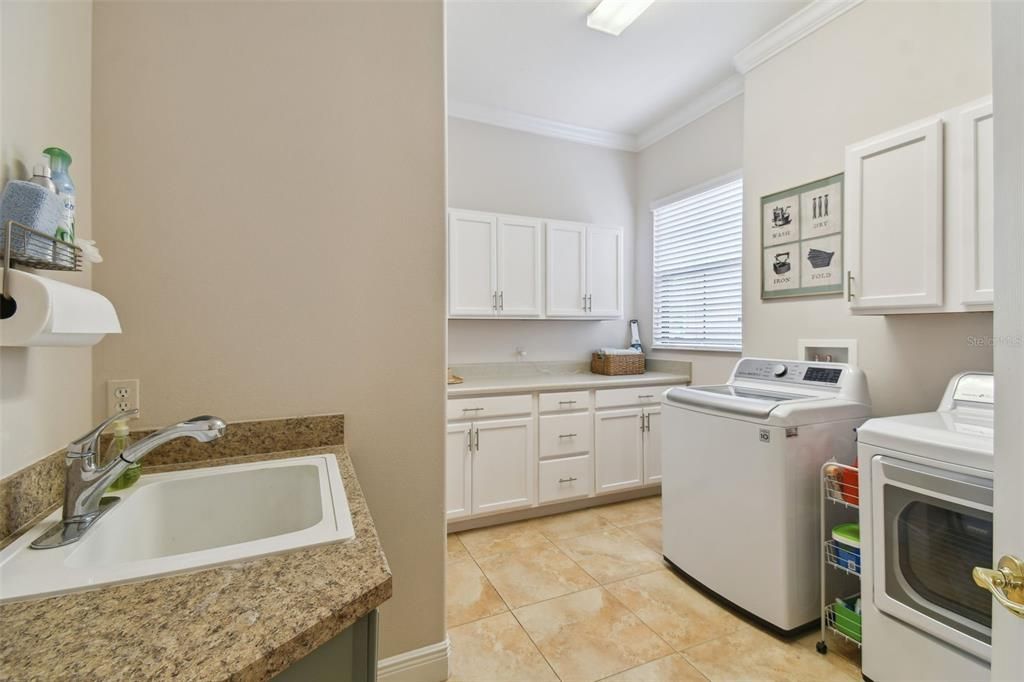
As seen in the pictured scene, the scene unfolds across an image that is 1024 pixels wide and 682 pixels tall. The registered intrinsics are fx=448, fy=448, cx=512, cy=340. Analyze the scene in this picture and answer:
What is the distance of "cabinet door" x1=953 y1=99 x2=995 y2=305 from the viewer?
4.82 ft

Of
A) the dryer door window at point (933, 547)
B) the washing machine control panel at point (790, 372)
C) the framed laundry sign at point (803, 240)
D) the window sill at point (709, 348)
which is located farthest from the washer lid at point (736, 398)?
the window sill at point (709, 348)

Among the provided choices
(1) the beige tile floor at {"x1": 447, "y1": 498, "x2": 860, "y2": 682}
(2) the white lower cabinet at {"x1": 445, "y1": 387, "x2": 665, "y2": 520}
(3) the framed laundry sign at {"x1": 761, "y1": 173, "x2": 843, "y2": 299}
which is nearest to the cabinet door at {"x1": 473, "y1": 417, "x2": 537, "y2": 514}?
(2) the white lower cabinet at {"x1": 445, "y1": 387, "x2": 665, "y2": 520}

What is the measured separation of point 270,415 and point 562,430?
200 cm

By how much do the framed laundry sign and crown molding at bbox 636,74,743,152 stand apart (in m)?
0.94

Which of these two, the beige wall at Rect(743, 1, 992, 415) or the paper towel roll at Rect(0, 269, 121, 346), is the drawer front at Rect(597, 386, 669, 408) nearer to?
the beige wall at Rect(743, 1, 992, 415)

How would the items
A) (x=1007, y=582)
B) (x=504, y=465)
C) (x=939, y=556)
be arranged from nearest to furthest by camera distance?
(x=1007, y=582) → (x=939, y=556) → (x=504, y=465)

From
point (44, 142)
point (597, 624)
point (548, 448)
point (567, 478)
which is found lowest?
point (597, 624)

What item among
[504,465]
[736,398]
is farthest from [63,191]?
[504,465]

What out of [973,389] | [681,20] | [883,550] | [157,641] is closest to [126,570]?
[157,641]

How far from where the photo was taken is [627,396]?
3.23 meters

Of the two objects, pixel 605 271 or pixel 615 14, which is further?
pixel 605 271

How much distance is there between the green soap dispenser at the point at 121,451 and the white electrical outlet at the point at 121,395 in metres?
0.08

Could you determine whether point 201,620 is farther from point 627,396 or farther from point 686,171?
point 686,171

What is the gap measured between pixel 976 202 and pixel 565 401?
213 cm
